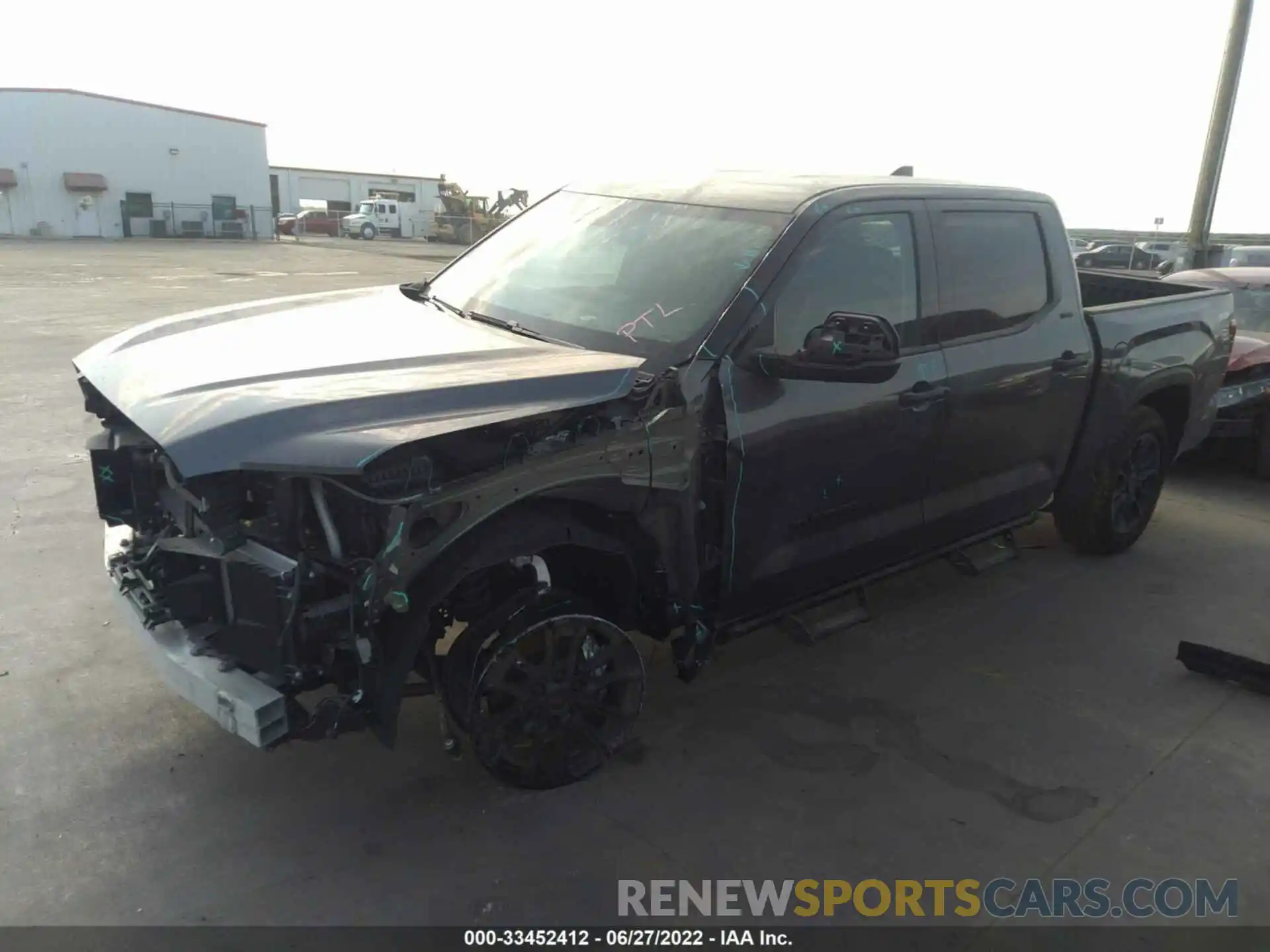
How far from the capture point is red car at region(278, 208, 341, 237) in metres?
48.4

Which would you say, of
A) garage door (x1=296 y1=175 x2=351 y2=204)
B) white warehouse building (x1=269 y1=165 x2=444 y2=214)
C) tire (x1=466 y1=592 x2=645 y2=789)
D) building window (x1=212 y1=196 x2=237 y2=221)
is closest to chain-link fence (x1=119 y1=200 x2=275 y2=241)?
building window (x1=212 y1=196 x2=237 y2=221)

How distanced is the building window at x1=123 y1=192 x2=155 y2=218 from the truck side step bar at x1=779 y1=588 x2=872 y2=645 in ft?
145

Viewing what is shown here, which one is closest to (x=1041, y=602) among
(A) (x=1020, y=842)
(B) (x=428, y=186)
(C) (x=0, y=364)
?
(A) (x=1020, y=842)

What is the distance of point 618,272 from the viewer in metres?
3.62

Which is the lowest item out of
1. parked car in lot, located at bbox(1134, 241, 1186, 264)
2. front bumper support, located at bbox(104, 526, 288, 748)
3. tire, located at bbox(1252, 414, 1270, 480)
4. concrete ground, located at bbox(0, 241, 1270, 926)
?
concrete ground, located at bbox(0, 241, 1270, 926)

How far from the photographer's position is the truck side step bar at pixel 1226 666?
409 cm

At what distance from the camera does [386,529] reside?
100 inches

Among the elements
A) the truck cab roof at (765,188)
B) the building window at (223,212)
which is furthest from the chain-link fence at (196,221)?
the truck cab roof at (765,188)

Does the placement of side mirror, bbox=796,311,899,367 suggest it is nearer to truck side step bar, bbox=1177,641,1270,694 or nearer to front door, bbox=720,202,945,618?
front door, bbox=720,202,945,618

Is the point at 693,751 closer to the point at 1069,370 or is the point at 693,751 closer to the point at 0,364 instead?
the point at 1069,370

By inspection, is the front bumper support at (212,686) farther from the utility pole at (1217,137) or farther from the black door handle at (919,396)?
the utility pole at (1217,137)

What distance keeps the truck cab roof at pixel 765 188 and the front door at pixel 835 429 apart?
113mm

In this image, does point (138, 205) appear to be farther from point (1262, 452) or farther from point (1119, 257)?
point (1262, 452)

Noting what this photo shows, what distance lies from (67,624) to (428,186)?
5878cm
